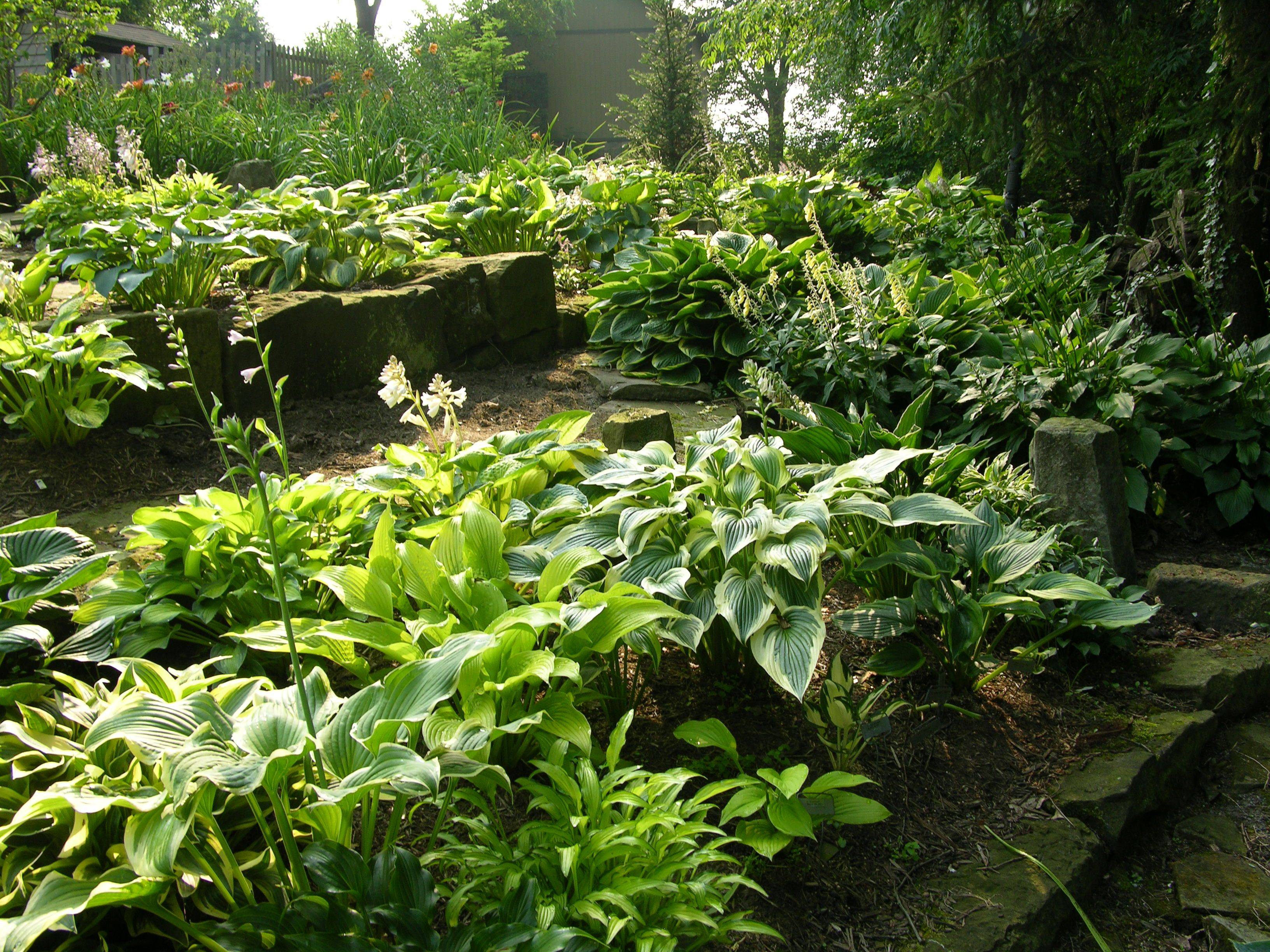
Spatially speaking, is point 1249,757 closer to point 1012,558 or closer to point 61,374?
point 1012,558

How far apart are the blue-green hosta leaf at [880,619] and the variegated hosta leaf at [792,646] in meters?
0.31

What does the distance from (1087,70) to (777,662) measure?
196 inches

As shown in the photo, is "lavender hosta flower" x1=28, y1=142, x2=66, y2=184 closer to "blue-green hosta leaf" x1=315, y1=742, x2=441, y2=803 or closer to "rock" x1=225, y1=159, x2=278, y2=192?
"rock" x1=225, y1=159, x2=278, y2=192

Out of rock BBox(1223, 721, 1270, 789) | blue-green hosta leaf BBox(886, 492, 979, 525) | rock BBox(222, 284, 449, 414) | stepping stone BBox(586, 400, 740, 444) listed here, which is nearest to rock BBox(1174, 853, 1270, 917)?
rock BBox(1223, 721, 1270, 789)

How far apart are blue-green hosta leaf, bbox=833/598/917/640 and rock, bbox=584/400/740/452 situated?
1.46 meters

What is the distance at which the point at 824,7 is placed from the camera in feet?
30.2

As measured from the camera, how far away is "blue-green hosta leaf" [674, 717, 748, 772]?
6.42ft

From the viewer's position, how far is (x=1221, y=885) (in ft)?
6.98

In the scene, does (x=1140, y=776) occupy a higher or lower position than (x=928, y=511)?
lower

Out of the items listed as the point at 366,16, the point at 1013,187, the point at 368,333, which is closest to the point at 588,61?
the point at 366,16

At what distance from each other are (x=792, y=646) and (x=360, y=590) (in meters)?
1.04

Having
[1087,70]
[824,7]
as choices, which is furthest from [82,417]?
[824,7]

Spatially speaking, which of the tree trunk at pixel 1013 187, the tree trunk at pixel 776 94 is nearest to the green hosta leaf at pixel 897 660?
the tree trunk at pixel 1013 187

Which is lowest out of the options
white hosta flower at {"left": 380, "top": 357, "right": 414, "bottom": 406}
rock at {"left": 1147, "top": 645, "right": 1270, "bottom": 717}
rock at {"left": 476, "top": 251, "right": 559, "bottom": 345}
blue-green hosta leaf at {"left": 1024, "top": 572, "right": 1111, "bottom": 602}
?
rock at {"left": 1147, "top": 645, "right": 1270, "bottom": 717}
